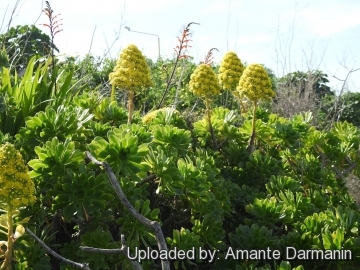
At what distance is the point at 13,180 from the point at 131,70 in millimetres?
1553

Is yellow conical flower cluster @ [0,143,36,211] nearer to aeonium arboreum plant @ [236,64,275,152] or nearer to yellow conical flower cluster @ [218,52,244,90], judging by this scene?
aeonium arboreum plant @ [236,64,275,152]

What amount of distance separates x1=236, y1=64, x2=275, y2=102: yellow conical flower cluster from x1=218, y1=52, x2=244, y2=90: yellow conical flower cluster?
26.4 inches

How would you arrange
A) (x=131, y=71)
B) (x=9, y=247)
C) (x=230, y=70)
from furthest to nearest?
(x=230, y=70), (x=131, y=71), (x=9, y=247)

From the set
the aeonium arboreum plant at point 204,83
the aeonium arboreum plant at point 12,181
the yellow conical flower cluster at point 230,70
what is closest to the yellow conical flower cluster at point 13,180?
the aeonium arboreum plant at point 12,181

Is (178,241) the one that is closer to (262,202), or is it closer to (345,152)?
(262,202)

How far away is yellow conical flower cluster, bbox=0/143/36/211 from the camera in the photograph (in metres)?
1.67

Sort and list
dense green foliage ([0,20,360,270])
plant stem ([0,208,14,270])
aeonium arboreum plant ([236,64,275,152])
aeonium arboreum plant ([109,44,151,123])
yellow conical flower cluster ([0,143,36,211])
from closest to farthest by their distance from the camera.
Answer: yellow conical flower cluster ([0,143,36,211]) → plant stem ([0,208,14,270]) → dense green foliage ([0,20,360,270]) → aeonium arboreum plant ([109,44,151,123]) → aeonium arboreum plant ([236,64,275,152])

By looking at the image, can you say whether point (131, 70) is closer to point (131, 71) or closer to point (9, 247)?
point (131, 71)

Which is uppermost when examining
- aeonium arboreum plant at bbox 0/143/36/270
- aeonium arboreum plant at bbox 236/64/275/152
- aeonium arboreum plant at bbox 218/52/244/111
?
aeonium arboreum plant at bbox 218/52/244/111

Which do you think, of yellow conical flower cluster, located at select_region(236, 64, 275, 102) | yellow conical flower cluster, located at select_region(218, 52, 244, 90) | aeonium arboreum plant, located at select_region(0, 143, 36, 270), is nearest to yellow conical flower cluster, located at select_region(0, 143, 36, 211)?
aeonium arboreum plant, located at select_region(0, 143, 36, 270)

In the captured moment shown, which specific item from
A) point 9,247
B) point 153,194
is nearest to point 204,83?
point 153,194

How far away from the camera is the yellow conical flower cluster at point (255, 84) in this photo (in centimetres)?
350

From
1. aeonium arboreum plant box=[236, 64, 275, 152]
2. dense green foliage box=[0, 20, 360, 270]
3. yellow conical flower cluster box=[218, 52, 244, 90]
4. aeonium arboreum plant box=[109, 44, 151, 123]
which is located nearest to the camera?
dense green foliage box=[0, 20, 360, 270]

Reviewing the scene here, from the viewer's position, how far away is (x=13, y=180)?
1.68m
